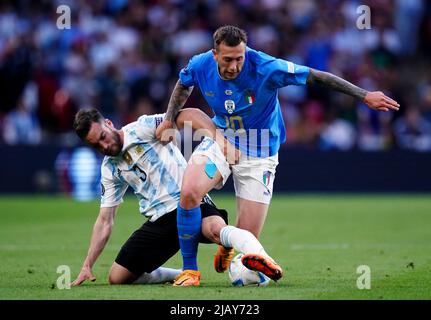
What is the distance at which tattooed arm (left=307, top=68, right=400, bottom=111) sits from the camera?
316 inches

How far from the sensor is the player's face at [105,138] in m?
8.42

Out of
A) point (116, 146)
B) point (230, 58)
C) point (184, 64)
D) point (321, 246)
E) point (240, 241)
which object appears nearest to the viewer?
point (240, 241)

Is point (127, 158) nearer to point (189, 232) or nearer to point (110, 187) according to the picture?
point (110, 187)

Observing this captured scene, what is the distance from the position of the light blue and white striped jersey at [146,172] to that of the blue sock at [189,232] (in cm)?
47

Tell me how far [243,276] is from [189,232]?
610mm

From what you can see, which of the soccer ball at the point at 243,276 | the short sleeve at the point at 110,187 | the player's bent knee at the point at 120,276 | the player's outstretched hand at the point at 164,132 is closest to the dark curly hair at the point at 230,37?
the player's outstretched hand at the point at 164,132

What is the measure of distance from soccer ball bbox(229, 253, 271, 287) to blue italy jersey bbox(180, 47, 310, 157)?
1.16 m

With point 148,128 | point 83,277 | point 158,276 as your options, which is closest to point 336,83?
point 148,128

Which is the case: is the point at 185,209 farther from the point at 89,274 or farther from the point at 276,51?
the point at 276,51

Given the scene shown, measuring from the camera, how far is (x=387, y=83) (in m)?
21.6

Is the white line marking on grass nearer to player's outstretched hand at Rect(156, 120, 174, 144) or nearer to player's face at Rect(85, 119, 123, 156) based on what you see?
player's outstretched hand at Rect(156, 120, 174, 144)

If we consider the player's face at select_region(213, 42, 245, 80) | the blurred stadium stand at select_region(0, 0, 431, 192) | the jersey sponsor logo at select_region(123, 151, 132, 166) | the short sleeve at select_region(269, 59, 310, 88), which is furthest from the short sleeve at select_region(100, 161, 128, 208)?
the blurred stadium stand at select_region(0, 0, 431, 192)

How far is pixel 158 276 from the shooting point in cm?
901

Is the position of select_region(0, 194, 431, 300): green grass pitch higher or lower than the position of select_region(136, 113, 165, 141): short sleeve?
lower
